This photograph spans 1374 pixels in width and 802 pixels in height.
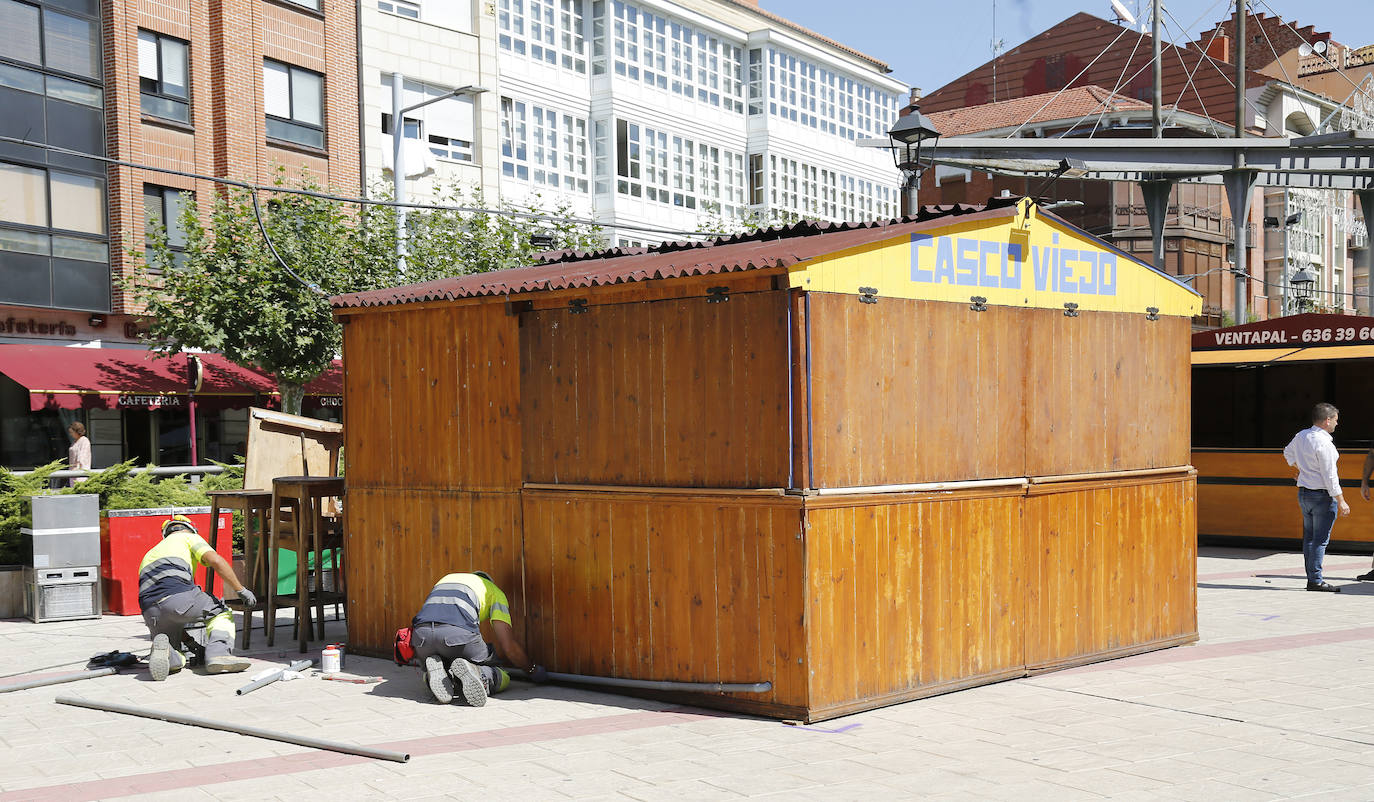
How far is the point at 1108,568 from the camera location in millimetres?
9258

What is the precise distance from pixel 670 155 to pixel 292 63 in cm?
1243

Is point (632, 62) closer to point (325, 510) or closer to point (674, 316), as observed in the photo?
point (325, 510)

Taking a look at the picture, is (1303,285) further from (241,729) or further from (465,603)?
(241,729)

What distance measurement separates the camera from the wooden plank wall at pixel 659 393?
24.8 feet

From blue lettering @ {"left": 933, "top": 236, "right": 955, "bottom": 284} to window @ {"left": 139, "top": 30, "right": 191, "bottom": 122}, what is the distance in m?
23.8

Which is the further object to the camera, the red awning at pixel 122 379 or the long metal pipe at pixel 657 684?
the red awning at pixel 122 379

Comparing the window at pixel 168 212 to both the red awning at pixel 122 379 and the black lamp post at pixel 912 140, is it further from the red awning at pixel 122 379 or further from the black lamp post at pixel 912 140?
the black lamp post at pixel 912 140

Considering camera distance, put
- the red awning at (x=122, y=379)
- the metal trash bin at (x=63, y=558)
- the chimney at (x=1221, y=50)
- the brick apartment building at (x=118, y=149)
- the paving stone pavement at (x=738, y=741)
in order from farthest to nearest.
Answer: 1. the chimney at (x=1221, y=50)
2. the brick apartment building at (x=118, y=149)
3. the red awning at (x=122, y=379)
4. the metal trash bin at (x=63, y=558)
5. the paving stone pavement at (x=738, y=741)

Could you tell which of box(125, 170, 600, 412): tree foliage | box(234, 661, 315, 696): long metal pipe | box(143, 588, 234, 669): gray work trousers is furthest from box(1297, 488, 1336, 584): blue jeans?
box(125, 170, 600, 412): tree foliage

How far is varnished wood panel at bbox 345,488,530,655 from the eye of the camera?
887 centimetres

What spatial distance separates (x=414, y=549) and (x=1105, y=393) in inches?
205

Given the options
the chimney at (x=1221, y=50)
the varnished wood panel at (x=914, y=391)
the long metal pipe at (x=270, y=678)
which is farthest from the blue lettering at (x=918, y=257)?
the chimney at (x=1221, y=50)

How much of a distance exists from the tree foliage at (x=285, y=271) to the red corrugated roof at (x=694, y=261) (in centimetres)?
1457

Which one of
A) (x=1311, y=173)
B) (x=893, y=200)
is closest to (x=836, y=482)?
(x=1311, y=173)
